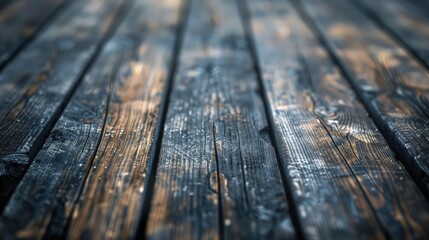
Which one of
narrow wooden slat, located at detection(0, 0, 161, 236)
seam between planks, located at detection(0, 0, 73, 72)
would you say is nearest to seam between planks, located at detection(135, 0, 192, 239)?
narrow wooden slat, located at detection(0, 0, 161, 236)

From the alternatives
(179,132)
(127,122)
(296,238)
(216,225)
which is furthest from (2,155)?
(296,238)

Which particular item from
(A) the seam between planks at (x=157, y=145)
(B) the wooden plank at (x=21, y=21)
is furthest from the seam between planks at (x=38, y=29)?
(A) the seam between planks at (x=157, y=145)

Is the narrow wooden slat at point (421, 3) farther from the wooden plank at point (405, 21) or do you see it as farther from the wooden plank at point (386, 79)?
the wooden plank at point (386, 79)

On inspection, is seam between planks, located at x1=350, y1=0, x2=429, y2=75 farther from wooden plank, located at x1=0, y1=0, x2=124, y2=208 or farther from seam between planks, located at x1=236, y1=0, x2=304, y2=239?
wooden plank, located at x1=0, y1=0, x2=124, y2=208

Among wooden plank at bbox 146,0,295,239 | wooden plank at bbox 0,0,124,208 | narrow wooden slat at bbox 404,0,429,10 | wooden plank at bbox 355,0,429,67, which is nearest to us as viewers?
wooden plank at bbox 146,0,295,239

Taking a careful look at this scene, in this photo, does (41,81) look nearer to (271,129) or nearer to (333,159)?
(271,129)

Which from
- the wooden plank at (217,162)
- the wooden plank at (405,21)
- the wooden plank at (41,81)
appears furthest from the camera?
the wooden plank at (405,21)

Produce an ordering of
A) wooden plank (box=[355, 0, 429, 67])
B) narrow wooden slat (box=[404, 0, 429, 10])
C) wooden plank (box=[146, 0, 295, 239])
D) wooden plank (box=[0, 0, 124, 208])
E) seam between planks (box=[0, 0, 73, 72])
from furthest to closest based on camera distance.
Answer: narrow wooden slat (box=[404, 0, 429, 10])
wooden plank (box=[355, 0, 429, 67])
seam between planks (box=[0, 0, 73, 72])
wooden plank (box=[0, 0, 124, 208])
wooden plank (box=[146, 0, 295, 239])

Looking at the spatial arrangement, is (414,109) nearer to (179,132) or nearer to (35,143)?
(179,132)
